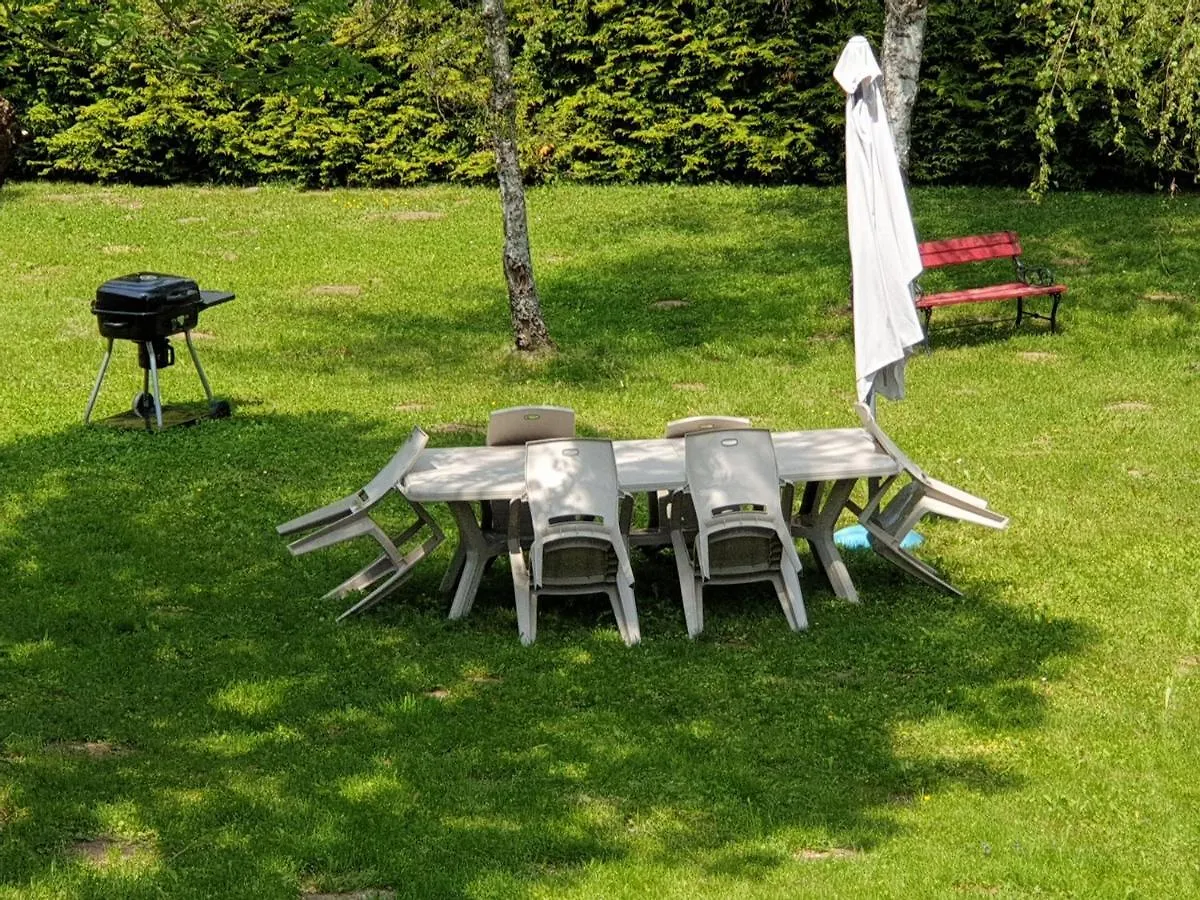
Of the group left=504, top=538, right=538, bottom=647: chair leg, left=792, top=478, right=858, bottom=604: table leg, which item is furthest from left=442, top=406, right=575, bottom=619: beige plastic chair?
left=792, top=478, right=858, bottom=604: table leg

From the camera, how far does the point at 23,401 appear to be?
1352 centimetres

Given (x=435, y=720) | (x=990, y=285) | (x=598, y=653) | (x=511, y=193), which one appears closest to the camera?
(x=435, y=720)

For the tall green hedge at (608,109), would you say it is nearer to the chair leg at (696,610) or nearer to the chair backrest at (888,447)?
the chair backrest at (888,447)

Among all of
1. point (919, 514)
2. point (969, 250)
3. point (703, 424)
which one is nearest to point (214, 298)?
point (703, 424)

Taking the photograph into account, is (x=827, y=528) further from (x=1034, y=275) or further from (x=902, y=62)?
(x=1034, y=275)

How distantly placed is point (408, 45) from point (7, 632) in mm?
8878

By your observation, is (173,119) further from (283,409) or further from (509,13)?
(283,409)

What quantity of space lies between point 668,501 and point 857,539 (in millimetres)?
Result: 1598

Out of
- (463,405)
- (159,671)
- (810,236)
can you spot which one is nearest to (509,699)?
(159,671)

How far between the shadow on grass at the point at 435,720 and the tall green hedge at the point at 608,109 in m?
12.2

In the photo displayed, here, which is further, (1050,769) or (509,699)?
(509,699)

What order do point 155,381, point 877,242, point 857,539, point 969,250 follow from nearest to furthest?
point 877,242 < point 857,539 < point 155,381 < point 969,250

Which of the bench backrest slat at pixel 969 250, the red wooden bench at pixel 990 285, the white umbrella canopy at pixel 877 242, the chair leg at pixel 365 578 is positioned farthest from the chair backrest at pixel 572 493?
the bench backrest slat at pixel 969 250

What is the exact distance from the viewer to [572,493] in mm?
8430
